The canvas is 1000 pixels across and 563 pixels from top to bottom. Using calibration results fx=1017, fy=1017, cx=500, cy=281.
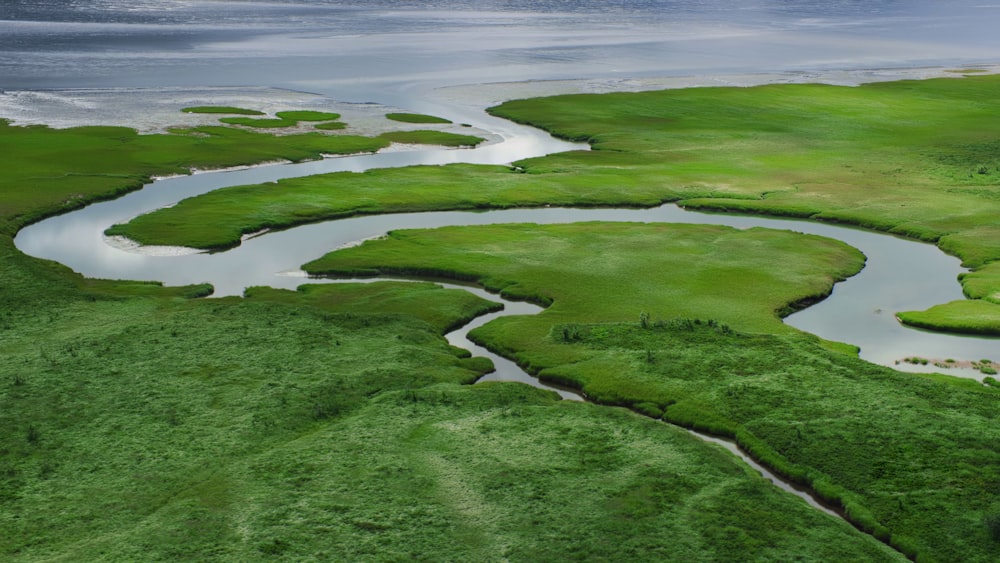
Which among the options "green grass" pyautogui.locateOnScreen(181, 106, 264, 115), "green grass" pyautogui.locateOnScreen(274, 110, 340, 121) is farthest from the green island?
"green grass" pyautogui.locateOnScreen(181, 106, 264, 115)

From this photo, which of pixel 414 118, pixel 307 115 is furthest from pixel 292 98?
pixel 414 118

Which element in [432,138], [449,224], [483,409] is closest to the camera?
[483,409]

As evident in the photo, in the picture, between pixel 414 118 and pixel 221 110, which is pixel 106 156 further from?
pixel 414 118

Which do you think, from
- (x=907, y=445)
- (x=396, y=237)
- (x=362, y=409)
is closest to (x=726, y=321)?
(x=907, y=445)

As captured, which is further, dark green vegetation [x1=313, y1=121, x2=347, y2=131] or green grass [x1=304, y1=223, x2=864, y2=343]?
dark green vegetation [x1=313, y1=121, x2=347, y2=131]

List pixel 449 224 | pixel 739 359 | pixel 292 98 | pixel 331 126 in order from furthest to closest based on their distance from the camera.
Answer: pixel 292 98
pixel 331 126
pixel 449 224
pixel 739 359

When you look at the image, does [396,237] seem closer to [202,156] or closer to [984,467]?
[202,156]

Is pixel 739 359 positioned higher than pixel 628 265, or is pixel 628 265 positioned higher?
pixel 628 265

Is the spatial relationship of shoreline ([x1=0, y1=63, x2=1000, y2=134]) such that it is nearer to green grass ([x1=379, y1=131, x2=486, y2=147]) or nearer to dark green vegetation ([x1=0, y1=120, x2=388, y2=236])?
green grass ([x1=379, y1=131, x2=486, y2=147])
